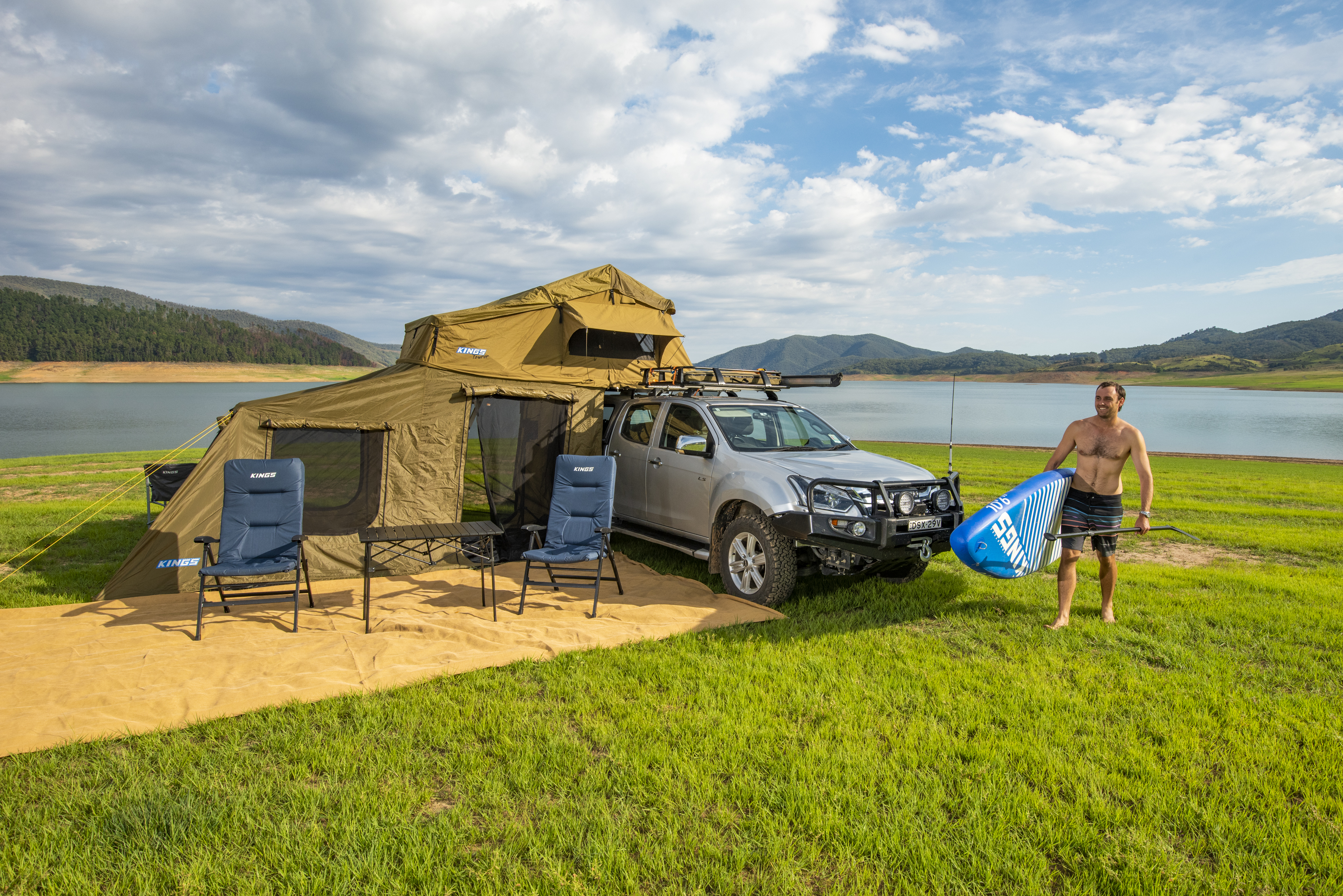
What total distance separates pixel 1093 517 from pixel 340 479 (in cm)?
699

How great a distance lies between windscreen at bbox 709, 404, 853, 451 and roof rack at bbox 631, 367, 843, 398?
1.46ft

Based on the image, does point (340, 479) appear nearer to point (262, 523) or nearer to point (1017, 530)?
point (262, 523)

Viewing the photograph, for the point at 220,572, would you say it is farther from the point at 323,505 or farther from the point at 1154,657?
the point at 1154,657

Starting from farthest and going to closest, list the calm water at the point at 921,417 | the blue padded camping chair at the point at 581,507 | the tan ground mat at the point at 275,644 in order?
the calm water at the point at 921,417 → the blue padded camping chair at the point at 581,507 → the tan ground mat at the point at 275,644

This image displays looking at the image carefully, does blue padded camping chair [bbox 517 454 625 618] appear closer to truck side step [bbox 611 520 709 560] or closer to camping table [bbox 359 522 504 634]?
truck side step [bbox 611 520 709 560]

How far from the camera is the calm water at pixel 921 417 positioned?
29.7 meters

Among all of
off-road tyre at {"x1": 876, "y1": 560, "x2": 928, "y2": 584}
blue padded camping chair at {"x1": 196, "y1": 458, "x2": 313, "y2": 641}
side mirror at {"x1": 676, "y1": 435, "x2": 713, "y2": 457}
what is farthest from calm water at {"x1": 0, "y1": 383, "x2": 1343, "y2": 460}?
off-road tyre at {"x1": 876, "y1": 560, "x2": 928, "y2": 584}

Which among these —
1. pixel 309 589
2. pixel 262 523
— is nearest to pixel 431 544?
pixel 309 589

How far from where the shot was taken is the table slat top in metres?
5.92

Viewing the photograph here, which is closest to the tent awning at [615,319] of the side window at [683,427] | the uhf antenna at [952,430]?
the side window at [683,427]

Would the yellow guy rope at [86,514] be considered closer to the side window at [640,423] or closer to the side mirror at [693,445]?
the side window at [640,423]

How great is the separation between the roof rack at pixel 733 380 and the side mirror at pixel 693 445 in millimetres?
700

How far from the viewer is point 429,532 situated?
6137 millimetres

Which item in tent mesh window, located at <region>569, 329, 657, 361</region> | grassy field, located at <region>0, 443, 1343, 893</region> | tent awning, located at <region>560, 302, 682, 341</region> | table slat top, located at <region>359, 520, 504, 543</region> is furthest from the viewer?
tent mesh window, located at <region>569, 329, 657, 361</region>
